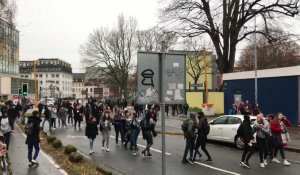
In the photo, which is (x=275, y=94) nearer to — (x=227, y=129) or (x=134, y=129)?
(x=227, y=129)

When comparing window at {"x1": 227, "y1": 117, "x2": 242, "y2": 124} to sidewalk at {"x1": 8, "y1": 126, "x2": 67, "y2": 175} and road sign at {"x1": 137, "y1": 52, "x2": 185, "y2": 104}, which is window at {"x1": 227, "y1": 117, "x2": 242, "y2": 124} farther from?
road sign at {"x1": 137, "y1": 52, "x2": 185, "y2": 104}

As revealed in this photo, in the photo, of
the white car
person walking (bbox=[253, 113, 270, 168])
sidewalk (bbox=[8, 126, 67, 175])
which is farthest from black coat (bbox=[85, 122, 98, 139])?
person walking (bbox=[253, 113, 270, 168])

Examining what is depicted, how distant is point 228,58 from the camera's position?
39969 mm

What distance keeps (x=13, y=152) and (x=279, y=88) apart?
19774 mm

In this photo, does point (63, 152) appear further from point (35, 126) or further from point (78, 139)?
point (78, 139)

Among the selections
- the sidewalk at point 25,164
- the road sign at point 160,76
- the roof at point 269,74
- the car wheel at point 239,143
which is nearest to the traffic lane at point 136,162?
the sidewalk at point 25,164

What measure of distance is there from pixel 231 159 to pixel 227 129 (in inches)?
141

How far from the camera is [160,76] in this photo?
23.1 ft

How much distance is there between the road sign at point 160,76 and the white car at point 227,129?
11480mm

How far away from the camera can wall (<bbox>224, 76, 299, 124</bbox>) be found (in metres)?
28.7

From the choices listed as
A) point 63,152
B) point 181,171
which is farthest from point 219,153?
point 63,152

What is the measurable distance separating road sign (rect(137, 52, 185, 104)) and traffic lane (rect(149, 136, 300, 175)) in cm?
641

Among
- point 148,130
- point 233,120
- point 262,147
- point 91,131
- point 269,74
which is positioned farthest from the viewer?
point 269,74

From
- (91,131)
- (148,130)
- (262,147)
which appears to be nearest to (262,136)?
(262,147)
